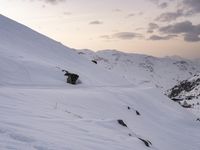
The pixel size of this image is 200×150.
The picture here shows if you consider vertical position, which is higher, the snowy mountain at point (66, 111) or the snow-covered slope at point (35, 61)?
the snow-covered slope at point (35, 61)

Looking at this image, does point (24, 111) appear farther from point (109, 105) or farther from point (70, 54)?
point (70, 54)

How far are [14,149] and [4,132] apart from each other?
1.28 m

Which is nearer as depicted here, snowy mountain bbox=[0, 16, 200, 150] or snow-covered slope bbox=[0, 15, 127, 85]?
snowy mountain bbox=[0, 16, 200, 150]

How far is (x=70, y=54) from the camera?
51.3m

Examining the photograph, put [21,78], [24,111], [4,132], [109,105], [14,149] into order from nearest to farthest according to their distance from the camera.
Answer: [14,149]
[4,132]
[24,111]
[109,105]
[21,78]

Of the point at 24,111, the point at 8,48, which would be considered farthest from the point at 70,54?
the point at 24,111

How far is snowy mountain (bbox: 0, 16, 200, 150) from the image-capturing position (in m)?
9.55

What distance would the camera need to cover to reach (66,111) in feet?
54.5

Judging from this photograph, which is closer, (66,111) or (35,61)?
(66,111)

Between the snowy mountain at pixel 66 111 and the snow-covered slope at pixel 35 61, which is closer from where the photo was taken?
the snowy mountain at pixel 66 111

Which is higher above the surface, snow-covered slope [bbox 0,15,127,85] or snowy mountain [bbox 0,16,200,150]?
snow-covered slope [bbox 0,15,127,85]

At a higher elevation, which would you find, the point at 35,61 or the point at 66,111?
the point at 35,61

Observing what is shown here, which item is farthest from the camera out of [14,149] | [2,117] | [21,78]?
[21,78]

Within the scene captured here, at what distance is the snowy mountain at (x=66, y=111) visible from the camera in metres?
9.55
